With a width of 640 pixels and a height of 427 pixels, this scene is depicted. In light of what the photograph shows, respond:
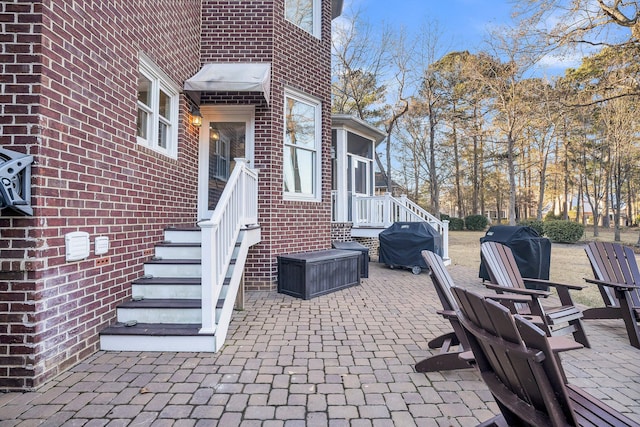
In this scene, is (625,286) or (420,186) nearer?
(625,286)

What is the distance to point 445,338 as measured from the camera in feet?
10.1

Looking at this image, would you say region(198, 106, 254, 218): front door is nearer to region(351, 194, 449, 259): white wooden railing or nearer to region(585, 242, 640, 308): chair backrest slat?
region(351, 194, 449, 259): white wooden railing

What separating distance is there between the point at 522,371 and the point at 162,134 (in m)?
5.07

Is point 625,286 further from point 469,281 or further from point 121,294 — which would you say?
point 121,294

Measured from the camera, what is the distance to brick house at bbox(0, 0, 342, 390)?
2434 mm

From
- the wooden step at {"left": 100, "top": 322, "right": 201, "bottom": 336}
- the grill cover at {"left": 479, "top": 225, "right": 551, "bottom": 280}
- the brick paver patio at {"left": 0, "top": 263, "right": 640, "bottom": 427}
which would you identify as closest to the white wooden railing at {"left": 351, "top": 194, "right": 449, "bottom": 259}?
the grill cover at {"left": 479, "top": 225, "right": 551, "bottom": 280}

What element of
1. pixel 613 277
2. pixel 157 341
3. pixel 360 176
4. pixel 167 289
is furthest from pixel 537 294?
pixel 360 176

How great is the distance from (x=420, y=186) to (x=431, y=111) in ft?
30.4

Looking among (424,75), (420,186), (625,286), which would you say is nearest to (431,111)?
(424,75)

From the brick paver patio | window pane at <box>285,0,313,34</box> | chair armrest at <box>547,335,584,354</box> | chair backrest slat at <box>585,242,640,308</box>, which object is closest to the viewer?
chair armrest at <box>547,335,584,354</box>

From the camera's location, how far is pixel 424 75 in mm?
18047

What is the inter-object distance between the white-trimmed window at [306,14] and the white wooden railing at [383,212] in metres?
4.64

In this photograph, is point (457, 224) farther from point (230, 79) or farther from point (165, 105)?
point (165, 105)

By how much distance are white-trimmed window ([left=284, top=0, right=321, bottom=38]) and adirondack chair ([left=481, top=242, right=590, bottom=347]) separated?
18.2 feet
